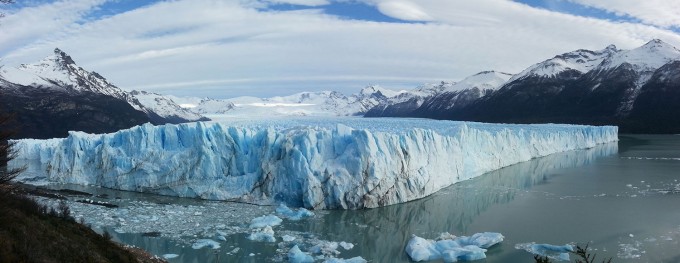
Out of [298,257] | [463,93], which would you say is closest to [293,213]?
[298,257]

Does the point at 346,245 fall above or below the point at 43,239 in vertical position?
below

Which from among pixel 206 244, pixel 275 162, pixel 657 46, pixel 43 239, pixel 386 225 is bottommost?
pixel 386 225

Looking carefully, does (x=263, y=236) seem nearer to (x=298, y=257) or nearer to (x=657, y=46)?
(x=298, y=257)

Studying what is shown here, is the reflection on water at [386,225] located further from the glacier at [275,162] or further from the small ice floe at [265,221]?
the glacier at [275,162]

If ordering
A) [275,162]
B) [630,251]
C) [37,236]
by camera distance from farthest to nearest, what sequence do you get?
[275,162], [630,251], [37,236]

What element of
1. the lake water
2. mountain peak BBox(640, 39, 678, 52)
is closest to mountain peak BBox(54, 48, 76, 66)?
the lake water

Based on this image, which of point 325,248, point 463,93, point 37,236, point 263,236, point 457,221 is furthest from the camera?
point 463,93
